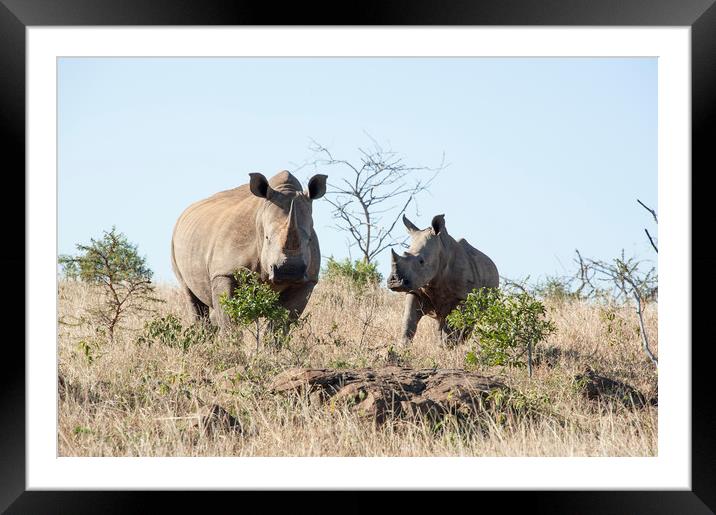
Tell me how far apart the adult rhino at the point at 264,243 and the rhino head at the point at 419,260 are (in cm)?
97

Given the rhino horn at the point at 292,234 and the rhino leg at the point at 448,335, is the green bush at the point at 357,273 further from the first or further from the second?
the rhino horn at the point at 292,234

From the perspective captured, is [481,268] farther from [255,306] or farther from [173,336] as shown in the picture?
[173,336]

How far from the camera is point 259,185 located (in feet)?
29.9

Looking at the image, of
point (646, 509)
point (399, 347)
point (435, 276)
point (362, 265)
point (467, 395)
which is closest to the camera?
point (646, 509)

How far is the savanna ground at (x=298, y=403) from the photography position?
19.9 feet

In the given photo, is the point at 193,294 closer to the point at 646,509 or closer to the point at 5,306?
the point at 5,306

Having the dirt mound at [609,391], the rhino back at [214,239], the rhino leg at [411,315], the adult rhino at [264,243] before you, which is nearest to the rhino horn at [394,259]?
the rhino leg at [411,315]

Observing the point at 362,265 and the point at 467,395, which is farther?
the point at 362,265

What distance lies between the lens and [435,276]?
34.5 feet

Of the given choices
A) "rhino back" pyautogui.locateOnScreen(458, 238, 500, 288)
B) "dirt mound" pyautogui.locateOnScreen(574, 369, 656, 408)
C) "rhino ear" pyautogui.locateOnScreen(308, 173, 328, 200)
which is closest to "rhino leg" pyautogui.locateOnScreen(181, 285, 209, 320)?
"rhino ear" pyautogui.locateOnScreen(308, 173, 328, 200)
